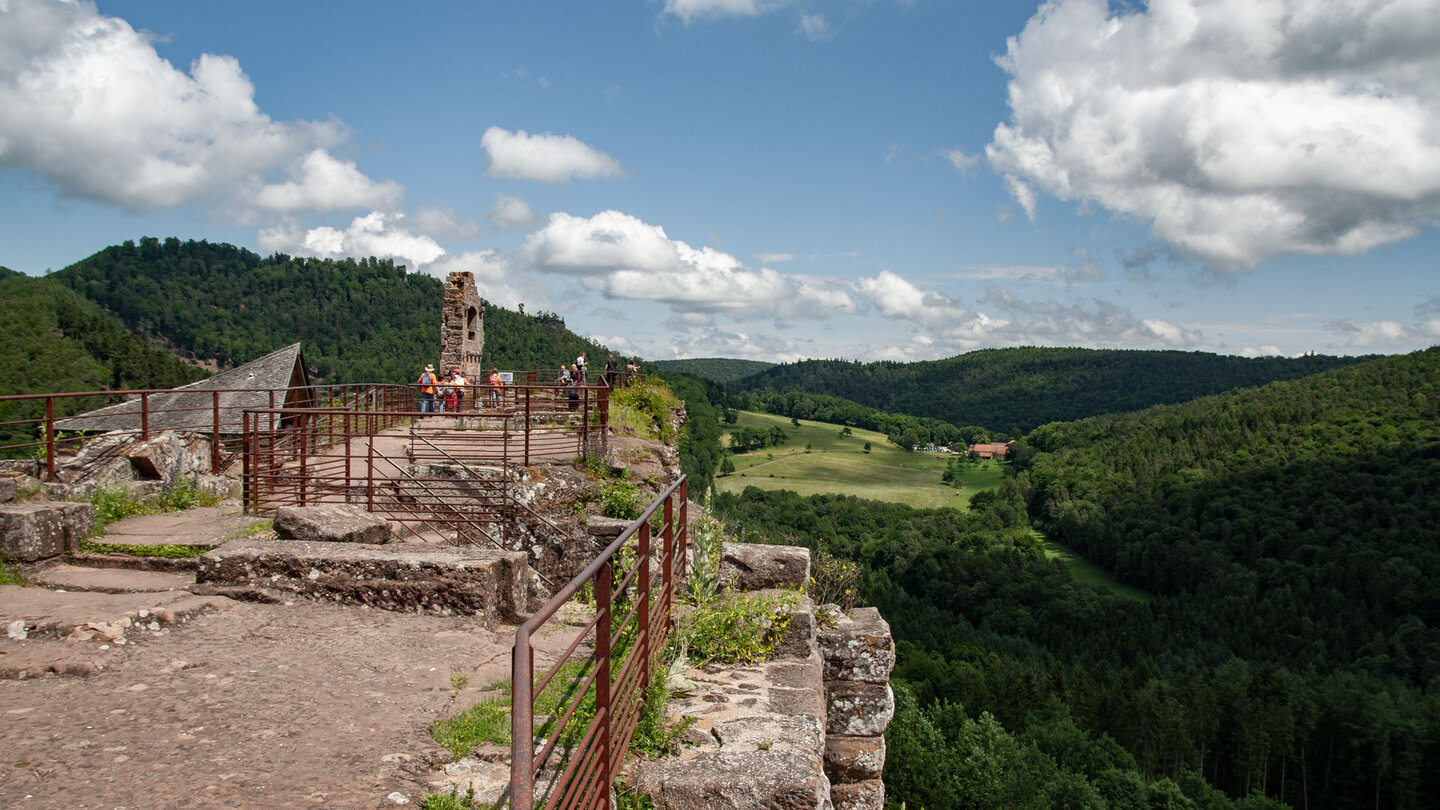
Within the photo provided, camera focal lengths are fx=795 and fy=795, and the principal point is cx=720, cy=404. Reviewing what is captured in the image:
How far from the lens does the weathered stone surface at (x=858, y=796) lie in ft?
19.3

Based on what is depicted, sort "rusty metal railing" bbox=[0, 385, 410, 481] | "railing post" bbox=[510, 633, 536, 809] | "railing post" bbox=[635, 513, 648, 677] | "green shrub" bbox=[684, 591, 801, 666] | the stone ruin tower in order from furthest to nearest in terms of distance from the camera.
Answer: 1. the stone ruin tower
2. "rusty metal railing" bbox=[0, 385, 410, 481]
3. "green shrub" bbox=[684, 591, 801, 666]
4. "railing post" bbox=[635, 513, 648, 677]
5. "railing post" bbox=[510, 633, 536, 809]

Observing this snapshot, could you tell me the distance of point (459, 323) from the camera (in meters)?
21.9

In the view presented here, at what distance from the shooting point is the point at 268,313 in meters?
99.2

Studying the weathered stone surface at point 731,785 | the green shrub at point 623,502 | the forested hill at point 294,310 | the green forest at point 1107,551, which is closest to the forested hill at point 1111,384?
the green forest at point 1107,551

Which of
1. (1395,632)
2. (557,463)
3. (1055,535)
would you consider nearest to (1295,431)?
(1055,535)

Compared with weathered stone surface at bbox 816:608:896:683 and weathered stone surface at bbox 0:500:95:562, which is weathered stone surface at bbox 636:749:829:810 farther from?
weathered stone surface at bbox 0:500:95:562

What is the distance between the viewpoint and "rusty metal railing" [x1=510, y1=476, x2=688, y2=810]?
210 cm

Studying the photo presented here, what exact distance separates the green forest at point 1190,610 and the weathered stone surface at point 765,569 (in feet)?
91.4

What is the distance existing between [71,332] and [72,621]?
65.8 metres

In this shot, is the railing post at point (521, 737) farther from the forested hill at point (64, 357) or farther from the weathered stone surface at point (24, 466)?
the forested hill at point (64, 357)

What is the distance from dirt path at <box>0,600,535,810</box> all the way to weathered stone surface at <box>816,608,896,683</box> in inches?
97.2

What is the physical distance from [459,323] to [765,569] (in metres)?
17.6

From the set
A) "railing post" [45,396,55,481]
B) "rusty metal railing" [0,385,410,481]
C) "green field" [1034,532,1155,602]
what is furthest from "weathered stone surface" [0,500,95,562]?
"green field" [1034,532,1155,602]

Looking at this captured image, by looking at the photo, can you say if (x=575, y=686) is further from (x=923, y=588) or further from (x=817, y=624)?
(x=923, y=588)
